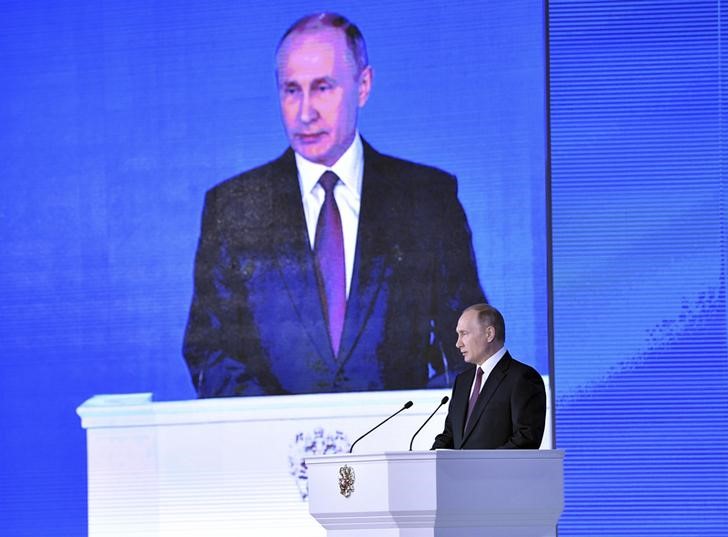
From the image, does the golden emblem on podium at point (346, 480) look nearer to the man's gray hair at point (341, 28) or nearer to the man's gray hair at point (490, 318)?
the man's gray hair at point (490, 318)

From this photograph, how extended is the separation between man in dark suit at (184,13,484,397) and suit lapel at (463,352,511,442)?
2.32m

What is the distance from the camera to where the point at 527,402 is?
15.4 ft

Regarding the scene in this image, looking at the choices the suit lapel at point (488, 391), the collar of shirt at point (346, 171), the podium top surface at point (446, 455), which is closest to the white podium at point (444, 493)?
the podium top surface at point (446, 455)

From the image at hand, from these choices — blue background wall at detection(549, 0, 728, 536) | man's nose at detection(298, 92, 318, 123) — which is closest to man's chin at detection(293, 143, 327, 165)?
man's nose at detection(298, 92, 318, 123)

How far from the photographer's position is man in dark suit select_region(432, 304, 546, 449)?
4684 mm

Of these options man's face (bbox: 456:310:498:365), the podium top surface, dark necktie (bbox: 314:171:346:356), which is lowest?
the podium top surface

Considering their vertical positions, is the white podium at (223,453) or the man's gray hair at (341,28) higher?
the man's gray hair at (341,28)

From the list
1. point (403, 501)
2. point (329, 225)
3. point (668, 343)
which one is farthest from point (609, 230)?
point (403, 501)

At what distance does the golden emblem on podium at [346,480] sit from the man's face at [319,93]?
3.36m

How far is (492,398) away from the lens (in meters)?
4.81

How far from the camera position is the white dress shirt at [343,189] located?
293 inches

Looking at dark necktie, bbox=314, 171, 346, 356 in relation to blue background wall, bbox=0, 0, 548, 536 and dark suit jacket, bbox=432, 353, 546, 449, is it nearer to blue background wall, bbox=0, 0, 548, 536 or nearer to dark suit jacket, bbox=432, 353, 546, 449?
blue background wall, bbox=0, 0, 548, 536

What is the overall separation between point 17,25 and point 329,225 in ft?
7.47

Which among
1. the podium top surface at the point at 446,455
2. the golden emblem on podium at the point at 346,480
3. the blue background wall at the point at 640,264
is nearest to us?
the podium top surface at the point at 446,455
